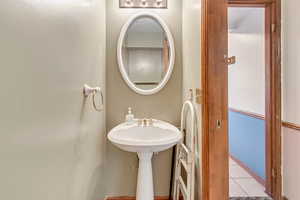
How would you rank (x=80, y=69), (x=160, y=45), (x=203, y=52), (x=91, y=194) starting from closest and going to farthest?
(x=80, y=69), (x=203, y=52), (x=91, y=194), (x=160, y=45)

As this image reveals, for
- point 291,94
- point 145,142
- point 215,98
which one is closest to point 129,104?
point 145,142

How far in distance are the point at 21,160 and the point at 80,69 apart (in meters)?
0.74

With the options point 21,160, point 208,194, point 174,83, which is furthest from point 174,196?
point 21,160

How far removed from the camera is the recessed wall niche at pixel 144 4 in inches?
84.2

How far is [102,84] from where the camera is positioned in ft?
6.49

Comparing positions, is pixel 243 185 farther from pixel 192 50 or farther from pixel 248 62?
pixel 192 50

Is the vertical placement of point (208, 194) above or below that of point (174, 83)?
below

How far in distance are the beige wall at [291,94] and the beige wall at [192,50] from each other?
0.95 meters

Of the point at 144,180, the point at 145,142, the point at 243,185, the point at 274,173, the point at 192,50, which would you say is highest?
the point at 192,50

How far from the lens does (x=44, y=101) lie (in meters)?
0.84

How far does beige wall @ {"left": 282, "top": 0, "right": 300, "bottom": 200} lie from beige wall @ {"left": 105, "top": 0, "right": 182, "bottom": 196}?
1026 millimetres

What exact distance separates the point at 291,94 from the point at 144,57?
147 centimetres

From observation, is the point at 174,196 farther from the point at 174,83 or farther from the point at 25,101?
the point at 25,101

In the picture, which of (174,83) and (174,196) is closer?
(174,196)
